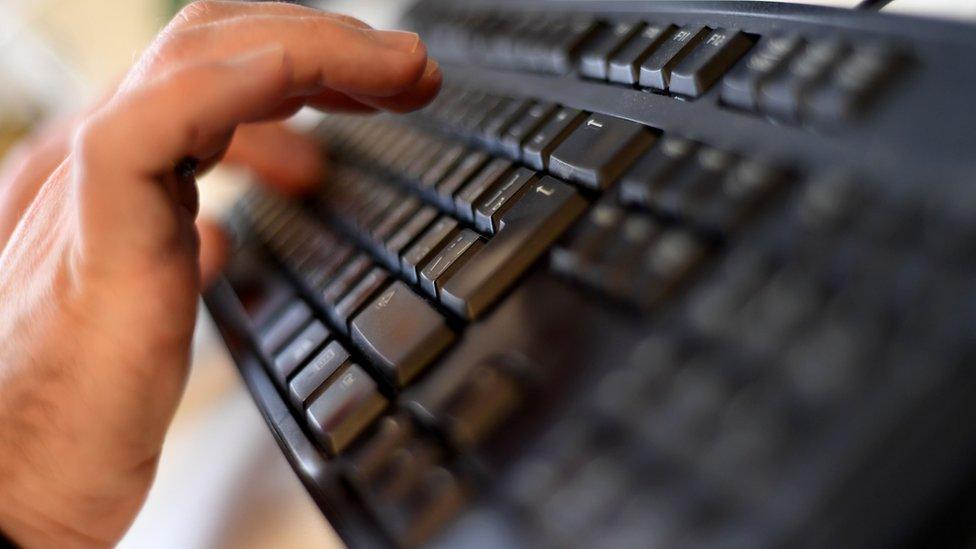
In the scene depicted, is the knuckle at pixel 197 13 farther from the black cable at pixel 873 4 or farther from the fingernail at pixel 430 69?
the black cable at pixel 873 4

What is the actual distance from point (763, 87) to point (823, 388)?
11 centimetres

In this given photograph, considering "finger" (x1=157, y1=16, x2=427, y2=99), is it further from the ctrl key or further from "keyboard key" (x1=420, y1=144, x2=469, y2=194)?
the ctrl key

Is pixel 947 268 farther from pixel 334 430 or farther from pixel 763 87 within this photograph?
pixel 334 430

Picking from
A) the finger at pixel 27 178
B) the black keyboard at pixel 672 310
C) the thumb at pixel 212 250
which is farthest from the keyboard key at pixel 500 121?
the finger at pixel 27 178

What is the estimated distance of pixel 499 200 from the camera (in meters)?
0.30

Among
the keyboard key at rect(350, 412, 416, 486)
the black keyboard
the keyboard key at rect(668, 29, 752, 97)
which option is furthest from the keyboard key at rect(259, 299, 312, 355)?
the keyboard key at rect(668, 29, 752, 97)

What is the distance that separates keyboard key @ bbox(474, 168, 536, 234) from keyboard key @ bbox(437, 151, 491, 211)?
0.03 meters

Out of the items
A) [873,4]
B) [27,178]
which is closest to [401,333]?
[873,4]

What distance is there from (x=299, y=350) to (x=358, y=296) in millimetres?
41

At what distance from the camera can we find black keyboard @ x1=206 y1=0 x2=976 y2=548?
171 millimetres

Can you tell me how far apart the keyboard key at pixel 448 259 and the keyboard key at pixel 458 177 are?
27 mm

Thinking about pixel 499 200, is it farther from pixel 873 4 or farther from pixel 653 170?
pixel 873 4

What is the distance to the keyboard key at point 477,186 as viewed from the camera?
32cm

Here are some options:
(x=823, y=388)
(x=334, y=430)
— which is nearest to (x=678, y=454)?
(x=823, y=388)
